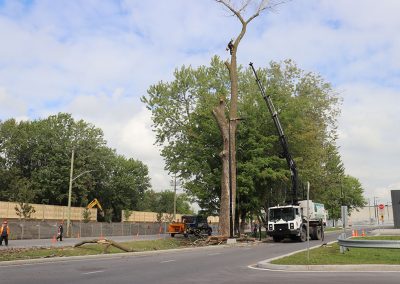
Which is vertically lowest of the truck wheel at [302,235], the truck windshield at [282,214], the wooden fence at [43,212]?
the truck wheel at [302,235]

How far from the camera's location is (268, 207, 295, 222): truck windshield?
114 feet

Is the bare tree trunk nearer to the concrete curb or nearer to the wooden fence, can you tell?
the concrete curb

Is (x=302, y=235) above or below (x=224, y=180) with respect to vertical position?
below

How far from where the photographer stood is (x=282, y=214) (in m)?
35.2

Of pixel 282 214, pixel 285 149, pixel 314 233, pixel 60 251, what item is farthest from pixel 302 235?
pixel 60 251

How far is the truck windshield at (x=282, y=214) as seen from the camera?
3484 centimetres

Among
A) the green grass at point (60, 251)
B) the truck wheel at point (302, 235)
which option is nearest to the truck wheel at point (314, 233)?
the truck wheel at point (302, 235)

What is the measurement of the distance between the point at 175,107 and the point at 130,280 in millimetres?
41557

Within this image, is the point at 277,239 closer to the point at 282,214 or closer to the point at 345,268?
the point at 282,214

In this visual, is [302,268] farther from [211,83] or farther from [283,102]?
[211,83]

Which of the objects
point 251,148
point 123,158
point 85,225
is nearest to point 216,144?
point 251,148

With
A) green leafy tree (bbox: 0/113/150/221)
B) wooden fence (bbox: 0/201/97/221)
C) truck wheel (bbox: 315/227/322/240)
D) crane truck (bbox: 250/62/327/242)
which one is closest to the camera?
crane truck (bbox: 250/62/327/242)

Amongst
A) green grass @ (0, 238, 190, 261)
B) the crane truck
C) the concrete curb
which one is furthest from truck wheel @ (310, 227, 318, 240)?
the concrete curb

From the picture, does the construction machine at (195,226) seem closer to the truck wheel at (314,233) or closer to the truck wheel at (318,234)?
the truck wheel at (314,233)
